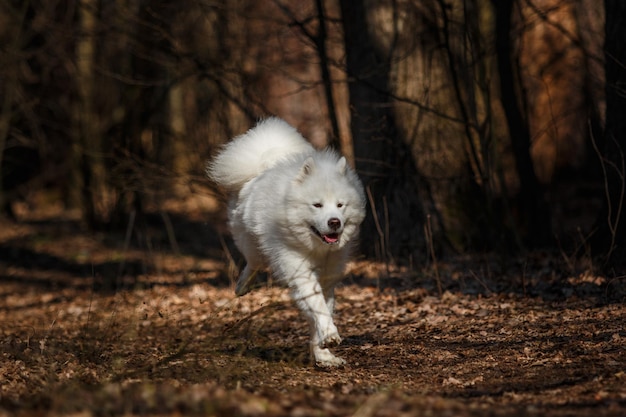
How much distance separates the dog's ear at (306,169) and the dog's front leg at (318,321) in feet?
2.63

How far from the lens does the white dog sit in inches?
262

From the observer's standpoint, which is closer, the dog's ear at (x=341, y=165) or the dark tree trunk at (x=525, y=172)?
the dog's ear at (x=341, y=165)

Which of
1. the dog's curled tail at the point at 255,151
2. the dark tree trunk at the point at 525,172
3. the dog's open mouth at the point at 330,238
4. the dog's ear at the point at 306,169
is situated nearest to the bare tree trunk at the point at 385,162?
the dark tree trunk at the point at 525,172

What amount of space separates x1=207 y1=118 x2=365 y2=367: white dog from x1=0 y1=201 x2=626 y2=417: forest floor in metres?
0.25

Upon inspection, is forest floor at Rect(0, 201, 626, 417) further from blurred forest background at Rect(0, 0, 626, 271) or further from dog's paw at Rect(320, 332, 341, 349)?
blurred forest background at Rect(0, 0, 626, 271)

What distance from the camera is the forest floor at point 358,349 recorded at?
15.8 feet

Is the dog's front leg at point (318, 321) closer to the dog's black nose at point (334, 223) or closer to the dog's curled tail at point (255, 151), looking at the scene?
the dog's black nose at point (334, 223)

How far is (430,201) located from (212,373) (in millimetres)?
5835

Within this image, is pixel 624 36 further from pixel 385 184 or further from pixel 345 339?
pixel 345 339

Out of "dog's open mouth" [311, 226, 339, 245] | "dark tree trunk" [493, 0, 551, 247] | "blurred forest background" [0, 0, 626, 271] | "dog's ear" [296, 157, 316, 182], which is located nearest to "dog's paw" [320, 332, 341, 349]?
"dog's open mouth" [311, 226, 339, 245]

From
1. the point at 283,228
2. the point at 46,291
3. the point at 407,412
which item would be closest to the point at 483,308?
the point at 283,228

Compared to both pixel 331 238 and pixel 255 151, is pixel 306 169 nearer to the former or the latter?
pixel 331 238

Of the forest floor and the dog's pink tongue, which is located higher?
the dog's pink tongue

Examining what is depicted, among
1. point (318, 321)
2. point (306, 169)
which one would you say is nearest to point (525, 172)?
point (306, 169)
